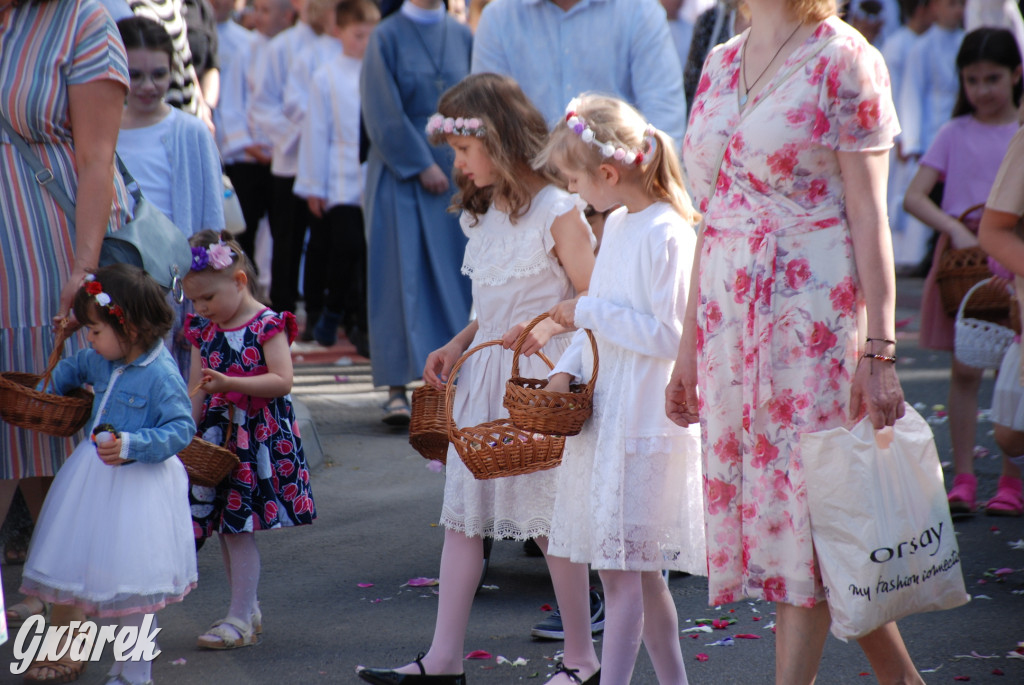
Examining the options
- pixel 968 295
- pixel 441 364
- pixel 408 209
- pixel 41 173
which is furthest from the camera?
pixel 408 209

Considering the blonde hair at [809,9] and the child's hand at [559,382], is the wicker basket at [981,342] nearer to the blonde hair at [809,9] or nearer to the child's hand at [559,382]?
the child's hand at [559,382]

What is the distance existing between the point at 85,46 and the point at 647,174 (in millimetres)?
1788

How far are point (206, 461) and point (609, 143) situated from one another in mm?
1612

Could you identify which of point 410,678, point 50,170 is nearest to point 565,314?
point 410,678

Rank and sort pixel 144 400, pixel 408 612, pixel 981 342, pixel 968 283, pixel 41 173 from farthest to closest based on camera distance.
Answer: pixel 968 283
pixel 981 342
pixel 408 612
pixel 41 173
pixel 144 400

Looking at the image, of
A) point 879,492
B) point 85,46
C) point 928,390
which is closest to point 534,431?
point 879,492

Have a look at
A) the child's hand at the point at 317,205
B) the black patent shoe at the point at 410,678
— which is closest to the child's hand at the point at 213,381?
the black patent shoe at the point at 410,678

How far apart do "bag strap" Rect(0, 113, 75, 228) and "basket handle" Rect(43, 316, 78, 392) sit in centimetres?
39

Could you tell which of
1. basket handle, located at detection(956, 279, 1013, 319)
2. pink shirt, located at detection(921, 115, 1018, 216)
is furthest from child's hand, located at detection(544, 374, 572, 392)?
pink shirt, located at detection(921, 115, 1018, 216)

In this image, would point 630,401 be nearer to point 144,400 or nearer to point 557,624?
point 557,624

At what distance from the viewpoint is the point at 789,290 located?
2717 millimetres

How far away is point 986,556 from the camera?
15.5 ft

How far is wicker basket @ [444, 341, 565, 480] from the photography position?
3264mm

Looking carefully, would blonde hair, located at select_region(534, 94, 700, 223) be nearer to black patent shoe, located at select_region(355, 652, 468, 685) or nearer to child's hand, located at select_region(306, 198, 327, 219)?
black patent shoe, located at select_region(355, 652, 468, 685)
